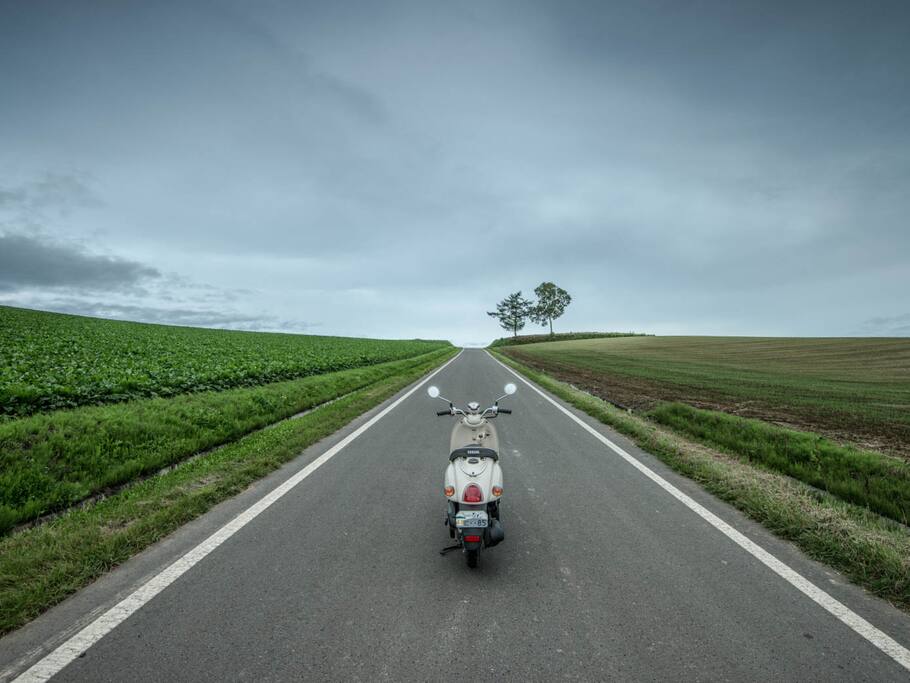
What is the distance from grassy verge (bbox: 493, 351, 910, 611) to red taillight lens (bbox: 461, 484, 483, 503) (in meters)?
2.96

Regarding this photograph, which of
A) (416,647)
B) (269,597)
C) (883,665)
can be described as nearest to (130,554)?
(269,597)

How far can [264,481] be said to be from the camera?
5.31 m

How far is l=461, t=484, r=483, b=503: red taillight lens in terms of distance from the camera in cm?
331

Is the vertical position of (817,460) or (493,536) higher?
(493,536)

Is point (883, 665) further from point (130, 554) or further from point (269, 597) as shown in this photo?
point (130, 554)

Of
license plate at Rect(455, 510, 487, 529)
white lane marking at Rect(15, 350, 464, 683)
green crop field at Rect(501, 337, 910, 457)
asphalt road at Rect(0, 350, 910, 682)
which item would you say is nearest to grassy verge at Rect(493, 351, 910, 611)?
asphalt road at Rect(0, 350, 910, 682)

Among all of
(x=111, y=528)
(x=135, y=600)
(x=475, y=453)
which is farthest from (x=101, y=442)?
(x=475, y=453)

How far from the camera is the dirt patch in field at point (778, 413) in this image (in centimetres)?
760

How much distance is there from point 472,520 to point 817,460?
19.9ft

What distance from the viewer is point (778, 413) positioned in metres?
10.3

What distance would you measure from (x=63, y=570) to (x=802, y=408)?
14682mm

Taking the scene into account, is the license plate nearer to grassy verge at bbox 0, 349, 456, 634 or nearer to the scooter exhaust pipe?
the scooter exhaust pipe

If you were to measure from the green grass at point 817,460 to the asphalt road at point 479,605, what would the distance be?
1899mm

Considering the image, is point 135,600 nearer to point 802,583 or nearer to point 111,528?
point 111,528
